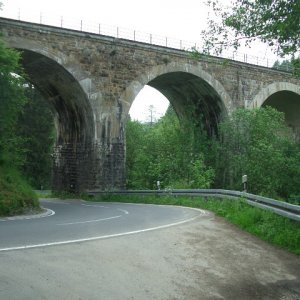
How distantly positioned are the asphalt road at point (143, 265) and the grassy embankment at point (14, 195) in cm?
466

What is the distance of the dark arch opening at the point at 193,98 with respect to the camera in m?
27.6

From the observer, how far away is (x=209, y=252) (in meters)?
7.05

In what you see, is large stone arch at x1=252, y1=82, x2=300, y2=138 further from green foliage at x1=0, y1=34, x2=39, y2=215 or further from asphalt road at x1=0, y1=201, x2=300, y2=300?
asphalt road at x1=0, y1=201, x2=300, y2=300

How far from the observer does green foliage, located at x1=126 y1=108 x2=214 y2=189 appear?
975 inches

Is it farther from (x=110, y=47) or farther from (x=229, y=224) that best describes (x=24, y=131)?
(x=229, y=224)

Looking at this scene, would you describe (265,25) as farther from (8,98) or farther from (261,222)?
(8,98)

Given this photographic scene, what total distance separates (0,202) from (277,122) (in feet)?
54.5

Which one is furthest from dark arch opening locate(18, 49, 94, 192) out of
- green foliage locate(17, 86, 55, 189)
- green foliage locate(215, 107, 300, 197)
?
green foliage locate(17, 86, 55, 189)

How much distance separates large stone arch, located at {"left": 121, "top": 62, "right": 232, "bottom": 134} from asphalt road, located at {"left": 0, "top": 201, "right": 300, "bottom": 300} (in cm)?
1610

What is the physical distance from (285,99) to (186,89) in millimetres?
10329

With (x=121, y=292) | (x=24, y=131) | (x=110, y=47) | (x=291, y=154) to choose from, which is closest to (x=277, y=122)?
(x=291, y=154)

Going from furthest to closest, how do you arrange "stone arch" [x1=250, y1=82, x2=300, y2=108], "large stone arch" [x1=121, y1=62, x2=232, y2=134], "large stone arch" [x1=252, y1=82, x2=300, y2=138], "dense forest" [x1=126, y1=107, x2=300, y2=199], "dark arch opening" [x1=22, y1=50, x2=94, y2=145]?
"large stone arch" [x1=252, y1=82, x2=300, y2=138] → "stone arch" [x1=250, y1=82, x2=300, y2=108] → "large stone arch" [x1=121, y1=62, x2=232, y2=134] → "dark arch opening" [x1=22, y1=50, x2=94, y2=145] → "dense forest" [x1=126, y1=107, x2=300, y2=199]

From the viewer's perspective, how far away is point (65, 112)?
25.4 m

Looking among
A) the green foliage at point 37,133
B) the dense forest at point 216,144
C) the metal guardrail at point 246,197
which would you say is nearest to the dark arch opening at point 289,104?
the dense forest at point 216,144
